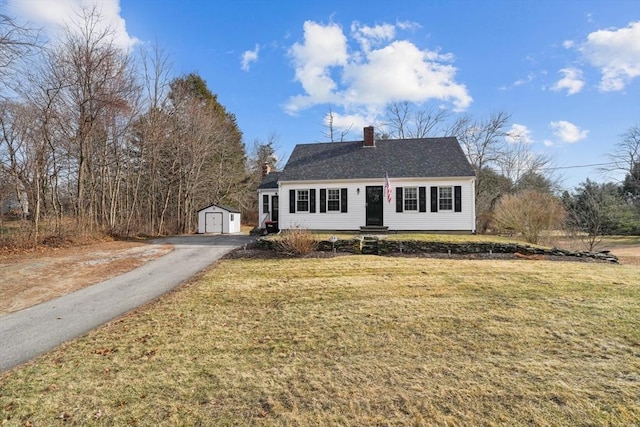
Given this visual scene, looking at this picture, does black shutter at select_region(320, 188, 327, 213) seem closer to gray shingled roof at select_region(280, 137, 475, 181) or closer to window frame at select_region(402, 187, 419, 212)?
gray shingled roof at select_region(280, 137, 475, 181)

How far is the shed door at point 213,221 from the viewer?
20922 millimetres

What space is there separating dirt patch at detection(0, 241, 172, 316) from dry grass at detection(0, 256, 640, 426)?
2892mm

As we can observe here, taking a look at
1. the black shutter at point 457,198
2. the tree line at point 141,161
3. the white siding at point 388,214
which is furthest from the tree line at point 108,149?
the black shutter at point 457,198

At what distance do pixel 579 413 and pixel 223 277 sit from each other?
265 inches

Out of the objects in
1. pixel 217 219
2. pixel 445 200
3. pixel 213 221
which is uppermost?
pixel 445 200

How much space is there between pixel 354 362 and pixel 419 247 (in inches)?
303

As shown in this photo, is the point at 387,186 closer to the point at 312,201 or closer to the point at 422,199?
the point at 422,199

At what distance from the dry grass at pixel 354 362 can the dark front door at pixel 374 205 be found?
9.94 m

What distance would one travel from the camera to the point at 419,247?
1074cm

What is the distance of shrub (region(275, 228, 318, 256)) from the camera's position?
10.1m

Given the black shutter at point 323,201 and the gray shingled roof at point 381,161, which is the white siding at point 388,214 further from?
the gray shingled roof at point 381,161

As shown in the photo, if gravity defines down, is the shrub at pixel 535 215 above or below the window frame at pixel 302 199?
below

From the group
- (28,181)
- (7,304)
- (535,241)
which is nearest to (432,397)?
(7,304)

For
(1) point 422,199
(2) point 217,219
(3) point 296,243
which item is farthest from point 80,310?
(2) point 217,219
